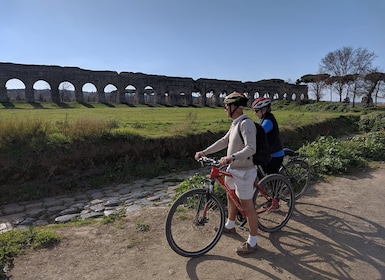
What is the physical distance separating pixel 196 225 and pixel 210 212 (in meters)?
0.25

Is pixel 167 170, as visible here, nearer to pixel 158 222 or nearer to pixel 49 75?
pixel 158 222

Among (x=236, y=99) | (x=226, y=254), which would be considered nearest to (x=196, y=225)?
(x=226, y=254)

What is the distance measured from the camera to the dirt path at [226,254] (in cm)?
314

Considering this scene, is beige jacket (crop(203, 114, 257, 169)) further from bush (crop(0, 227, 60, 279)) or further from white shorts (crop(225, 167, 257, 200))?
bush (crop(0, 227, 60, 279))

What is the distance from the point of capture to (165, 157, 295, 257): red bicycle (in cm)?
349

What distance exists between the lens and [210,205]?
3590 mm

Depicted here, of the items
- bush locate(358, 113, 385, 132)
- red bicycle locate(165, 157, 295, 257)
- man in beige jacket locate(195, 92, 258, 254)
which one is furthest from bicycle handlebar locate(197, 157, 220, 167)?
bush locate(358, 113, 385, 132)

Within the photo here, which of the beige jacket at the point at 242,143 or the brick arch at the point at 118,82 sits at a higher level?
the brick arch at the point at 118,82

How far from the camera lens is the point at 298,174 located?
557cm

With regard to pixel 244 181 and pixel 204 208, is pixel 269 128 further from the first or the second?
pixel 204 208

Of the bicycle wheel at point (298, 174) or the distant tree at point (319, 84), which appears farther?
the distant tree at point (319, 84)

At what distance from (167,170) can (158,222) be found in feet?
15.6

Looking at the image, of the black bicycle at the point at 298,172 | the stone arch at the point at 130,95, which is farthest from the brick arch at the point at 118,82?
the black bicycle at the point at 298,172

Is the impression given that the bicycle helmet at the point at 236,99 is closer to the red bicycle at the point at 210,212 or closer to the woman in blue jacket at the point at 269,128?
the red bicycle at the point at 210,212
